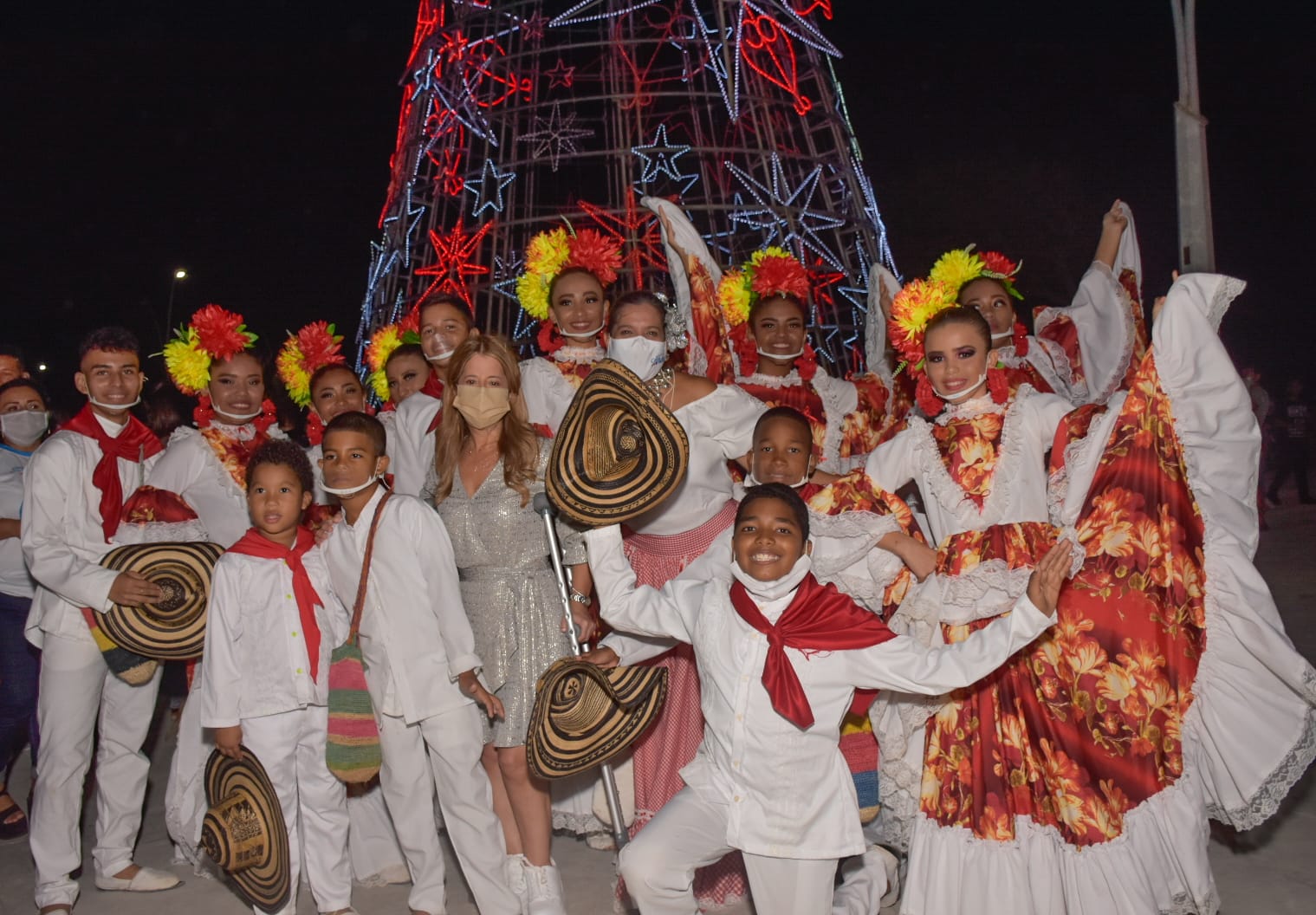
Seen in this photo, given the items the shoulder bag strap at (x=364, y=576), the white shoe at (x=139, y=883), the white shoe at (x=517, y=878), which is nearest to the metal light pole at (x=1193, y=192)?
the shoulder bag strap at (x=364, y=576)

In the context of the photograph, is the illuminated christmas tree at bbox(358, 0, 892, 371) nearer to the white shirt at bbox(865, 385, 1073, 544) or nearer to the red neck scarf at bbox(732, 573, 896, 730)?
the white shirt at bbox(865, 385, 1073, 544)

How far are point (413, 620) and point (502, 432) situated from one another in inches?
27.2

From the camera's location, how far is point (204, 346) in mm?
4848

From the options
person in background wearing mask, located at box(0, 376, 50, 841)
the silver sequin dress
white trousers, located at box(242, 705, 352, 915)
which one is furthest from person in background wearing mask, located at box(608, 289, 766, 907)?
person in background wearing mask, located at box(0, 376, 50, 841)

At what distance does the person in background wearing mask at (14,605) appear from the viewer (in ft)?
16.6

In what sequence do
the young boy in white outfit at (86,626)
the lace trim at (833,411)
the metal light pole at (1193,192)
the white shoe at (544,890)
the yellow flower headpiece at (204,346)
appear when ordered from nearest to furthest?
1. the metal light pole at (1193,192)
2. the white shoe at (544,890)
3. the young boy in white outfit at (86,626)
4. the yellow flower headpiece at (204,346)
5. the lace trim at (833,411)

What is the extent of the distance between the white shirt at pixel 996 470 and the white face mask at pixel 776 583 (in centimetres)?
80

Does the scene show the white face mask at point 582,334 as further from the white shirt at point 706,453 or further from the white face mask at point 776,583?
the white face mask at point 776,583

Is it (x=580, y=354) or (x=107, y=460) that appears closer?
(x=107, y=460)

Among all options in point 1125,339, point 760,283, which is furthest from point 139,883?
point 1125,339

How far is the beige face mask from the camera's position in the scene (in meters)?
3.97

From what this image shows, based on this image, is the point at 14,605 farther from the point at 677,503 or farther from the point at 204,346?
the point at 677,503

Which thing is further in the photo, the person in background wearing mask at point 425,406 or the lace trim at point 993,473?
the person in background wearing mask at point 425,406

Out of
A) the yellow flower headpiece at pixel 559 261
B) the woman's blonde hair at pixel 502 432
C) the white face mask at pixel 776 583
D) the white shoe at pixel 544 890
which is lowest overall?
the white shoe at pixel 544 890
